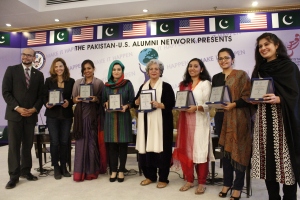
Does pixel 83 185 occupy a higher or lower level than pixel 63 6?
lower

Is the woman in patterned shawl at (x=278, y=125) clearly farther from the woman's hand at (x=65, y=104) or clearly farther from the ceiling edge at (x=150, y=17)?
the ceiling edge at (x=150, y=17)

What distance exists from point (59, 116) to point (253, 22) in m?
4.92

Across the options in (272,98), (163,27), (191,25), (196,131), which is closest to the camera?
(272,98)

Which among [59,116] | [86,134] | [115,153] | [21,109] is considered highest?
[21,109]

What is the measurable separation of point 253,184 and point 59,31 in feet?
20.1

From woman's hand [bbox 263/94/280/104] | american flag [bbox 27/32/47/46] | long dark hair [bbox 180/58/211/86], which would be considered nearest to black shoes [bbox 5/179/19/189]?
long dark hair [bbox 180/58/211/86]

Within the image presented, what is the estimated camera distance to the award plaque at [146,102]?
2793 mm

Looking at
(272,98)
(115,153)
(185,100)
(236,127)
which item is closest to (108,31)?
(115,153)

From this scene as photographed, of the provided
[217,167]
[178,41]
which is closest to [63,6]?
[178,41]

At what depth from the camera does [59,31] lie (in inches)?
260

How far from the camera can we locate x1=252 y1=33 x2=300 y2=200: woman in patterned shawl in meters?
1.81

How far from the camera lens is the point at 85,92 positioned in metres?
3.16

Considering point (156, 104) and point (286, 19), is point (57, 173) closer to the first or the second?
point (156, 104)

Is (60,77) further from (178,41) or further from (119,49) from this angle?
(178,41)
